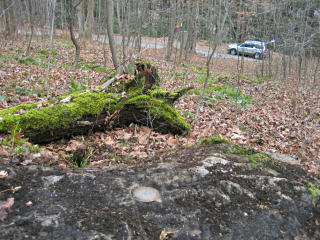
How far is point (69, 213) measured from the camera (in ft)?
7.18

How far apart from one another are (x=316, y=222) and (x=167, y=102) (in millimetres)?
3498

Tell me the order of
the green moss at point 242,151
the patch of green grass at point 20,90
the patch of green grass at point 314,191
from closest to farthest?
1. the patch of green grass at point 314,191
2. the green moss at point 242,151
3. the patch of green grass at point 20,90

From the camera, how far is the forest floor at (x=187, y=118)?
405cm

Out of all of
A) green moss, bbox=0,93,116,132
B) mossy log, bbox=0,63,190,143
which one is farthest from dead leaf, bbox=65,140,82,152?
green moss, bbox=0,93,116,132

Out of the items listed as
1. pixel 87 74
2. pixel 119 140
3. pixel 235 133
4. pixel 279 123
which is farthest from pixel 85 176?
pixel 87 74

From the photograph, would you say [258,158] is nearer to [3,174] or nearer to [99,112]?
[99,112]

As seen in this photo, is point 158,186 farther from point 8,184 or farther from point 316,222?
point 316,222

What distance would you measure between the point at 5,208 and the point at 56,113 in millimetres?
2319

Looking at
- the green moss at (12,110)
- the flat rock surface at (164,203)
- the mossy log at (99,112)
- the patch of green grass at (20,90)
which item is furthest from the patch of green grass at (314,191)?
the patch of green grass at (20,90)

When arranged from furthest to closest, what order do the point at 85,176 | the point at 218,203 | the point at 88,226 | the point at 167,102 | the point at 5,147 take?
1. the point at 167,102
2. the point at 5,147
3. the point at 85,176
4. the point at 218,203
5. the point at 88,226

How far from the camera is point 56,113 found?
13.8ft

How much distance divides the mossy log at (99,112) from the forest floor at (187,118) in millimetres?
182

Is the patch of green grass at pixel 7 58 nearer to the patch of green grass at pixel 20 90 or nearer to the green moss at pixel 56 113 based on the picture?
the patch of green grass at pixel 20 90

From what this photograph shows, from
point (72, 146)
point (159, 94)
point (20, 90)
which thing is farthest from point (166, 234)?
point (20, 90)
